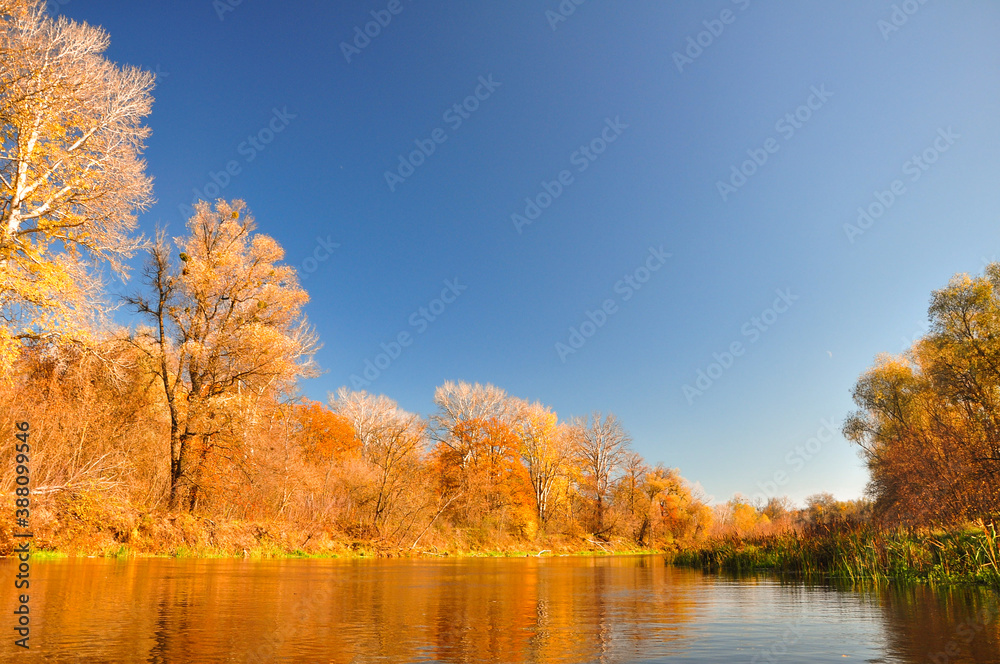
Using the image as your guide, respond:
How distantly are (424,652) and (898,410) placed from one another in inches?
2116

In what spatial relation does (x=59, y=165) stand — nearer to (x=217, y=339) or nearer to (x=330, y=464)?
(x=217, y=339)

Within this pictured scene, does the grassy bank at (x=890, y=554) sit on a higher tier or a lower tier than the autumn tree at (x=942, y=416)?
lower

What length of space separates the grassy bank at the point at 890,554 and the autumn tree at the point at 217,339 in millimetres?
21760

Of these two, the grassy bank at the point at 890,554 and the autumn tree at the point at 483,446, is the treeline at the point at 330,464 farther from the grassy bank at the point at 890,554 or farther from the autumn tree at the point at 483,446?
the grassy bank at the point at 890,554

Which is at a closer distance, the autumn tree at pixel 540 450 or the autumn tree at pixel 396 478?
the autumn tree at pixel 396 478

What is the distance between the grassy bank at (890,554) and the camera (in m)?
11.9

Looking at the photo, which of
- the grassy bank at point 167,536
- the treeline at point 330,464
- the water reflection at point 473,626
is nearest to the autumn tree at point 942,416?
the water reflection at point 473,626

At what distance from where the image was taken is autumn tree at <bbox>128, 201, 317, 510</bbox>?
23891 mm

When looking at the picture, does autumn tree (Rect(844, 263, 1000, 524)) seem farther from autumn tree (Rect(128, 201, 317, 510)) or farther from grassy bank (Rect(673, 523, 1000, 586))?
autumn tree (Rect(128, 201, 317, 510))

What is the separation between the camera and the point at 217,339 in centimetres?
2528

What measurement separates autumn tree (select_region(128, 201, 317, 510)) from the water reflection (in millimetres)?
14327

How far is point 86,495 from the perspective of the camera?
16312 millimetres

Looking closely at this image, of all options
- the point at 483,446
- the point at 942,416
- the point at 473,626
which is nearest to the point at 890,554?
the point at 942,416

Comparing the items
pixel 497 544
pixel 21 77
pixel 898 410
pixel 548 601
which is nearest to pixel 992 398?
pixel 898 410
